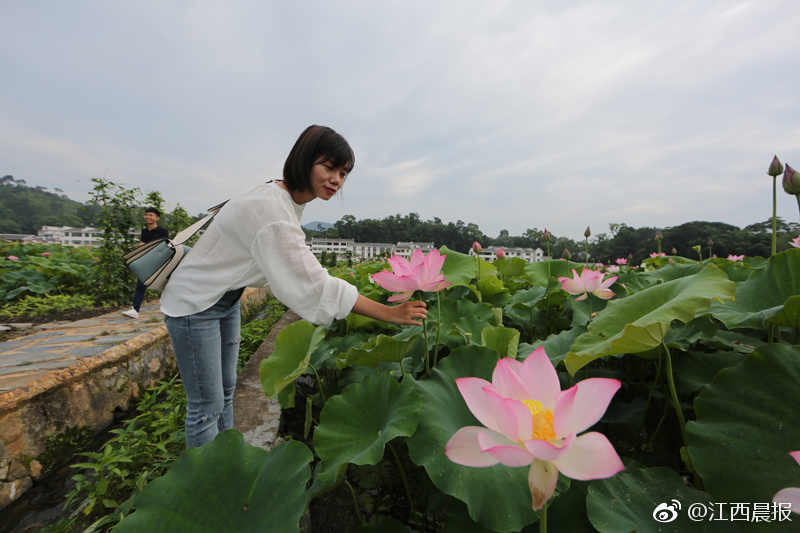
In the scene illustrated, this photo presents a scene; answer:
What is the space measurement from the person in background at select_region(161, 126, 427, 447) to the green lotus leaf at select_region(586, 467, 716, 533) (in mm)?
671

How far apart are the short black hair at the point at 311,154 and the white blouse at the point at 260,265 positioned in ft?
0.25

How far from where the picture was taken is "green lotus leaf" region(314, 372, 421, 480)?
74 cm

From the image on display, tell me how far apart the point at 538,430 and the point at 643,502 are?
345mm

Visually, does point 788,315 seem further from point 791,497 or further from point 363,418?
point 363,418

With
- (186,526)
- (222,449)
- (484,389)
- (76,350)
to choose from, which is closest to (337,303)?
(222,449)

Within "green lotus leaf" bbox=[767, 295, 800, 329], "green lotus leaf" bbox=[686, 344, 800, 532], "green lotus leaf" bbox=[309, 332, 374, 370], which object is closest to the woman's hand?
"green lotus leaf" bbox=[309, 332, 374, 370]

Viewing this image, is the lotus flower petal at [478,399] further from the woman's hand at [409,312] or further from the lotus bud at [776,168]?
the lotus bud at [776,168]

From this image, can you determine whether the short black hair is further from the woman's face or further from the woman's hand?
the woman's hand

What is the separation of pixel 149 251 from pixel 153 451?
982mm

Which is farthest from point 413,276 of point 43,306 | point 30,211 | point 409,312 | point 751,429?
point 30,211

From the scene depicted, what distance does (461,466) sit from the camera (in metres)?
0.68

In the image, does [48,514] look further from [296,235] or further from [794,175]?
[794,175]

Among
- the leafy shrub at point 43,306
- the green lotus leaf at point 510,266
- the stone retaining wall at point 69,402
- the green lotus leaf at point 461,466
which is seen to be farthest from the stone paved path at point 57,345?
the green lotus leaf at point 510,266

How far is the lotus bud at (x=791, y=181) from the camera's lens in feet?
2.74
